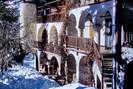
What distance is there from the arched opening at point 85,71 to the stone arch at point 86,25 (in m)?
2.27

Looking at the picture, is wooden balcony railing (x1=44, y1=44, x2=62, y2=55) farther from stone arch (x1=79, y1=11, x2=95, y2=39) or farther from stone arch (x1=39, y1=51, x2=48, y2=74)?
stone arch (x1=79, y1=11, x2=95, y2=39)

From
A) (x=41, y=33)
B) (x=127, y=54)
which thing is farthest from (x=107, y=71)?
(x=41, y=33)

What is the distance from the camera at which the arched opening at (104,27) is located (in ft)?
84.5

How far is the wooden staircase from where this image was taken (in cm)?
2378

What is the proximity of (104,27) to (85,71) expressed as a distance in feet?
15.3

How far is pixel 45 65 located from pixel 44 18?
19.3 ft

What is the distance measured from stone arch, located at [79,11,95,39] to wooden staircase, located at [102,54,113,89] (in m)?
5.17

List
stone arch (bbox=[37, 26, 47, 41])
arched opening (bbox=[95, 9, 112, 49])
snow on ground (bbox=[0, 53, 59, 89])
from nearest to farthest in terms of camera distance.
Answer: arched opening (bbox=[95, 9, 112, 49]), snow on ground (bbox=[0, 53, 59, 89]), stone arch (bbox=[37, 26, 47, 41])

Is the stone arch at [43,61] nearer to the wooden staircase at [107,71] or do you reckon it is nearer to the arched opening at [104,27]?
the arched opening at [104,27]

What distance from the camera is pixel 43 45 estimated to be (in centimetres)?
4188

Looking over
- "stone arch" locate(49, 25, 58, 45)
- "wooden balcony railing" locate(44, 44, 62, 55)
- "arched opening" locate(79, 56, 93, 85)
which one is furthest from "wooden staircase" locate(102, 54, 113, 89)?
"stone arch" locate(49, 25, 58, 45)

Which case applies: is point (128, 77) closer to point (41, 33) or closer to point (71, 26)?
point (71, 26)

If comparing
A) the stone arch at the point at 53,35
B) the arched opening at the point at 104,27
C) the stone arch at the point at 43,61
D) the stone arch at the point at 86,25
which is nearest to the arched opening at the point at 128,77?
the arched opening at the point at 104,27

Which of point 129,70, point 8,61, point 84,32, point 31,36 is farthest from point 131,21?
point 31,36
